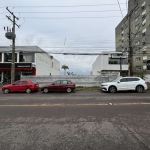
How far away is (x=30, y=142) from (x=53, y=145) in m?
0.62

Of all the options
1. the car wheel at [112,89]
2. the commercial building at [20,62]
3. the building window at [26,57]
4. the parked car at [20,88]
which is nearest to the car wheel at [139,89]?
the car wheel at [112,89]

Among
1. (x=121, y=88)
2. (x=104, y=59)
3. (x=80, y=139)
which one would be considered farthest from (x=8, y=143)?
(x=104, y=59)

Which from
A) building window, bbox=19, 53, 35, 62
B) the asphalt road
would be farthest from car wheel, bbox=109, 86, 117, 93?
building window, bbox=19, 53, 35, 62

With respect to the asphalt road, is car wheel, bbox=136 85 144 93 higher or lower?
higher

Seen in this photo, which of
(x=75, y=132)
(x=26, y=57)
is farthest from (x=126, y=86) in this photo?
(x=26, y=57)

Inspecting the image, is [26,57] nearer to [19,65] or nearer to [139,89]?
[19,65]

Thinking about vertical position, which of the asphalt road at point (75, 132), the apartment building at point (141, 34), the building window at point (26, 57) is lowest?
the asphalt road at point (75, 132)

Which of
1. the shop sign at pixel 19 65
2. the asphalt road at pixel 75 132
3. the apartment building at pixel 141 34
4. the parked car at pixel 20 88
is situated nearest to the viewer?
the asphalt road at pixel 75 132

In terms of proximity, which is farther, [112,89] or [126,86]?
[112,89]

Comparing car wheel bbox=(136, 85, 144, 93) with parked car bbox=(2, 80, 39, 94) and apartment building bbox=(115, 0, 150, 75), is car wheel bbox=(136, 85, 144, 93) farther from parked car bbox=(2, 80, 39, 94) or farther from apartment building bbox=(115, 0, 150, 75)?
apartment building bbox=(115, 0, 150, 75)

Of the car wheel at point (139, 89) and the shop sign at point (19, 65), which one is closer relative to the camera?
the car wheel at point (139, 89)

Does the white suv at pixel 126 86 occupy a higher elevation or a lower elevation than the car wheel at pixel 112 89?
higher

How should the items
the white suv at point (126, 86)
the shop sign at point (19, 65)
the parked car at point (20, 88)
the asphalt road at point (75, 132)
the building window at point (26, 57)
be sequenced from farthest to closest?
the building window at point (26, 57), the shop sign at point (19, 65), the parked car at point (20, 88), the white suv at point (126, 86), the asphalt road at point (75, 132)

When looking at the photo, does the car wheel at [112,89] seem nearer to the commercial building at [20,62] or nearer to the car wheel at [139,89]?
the car wheel at [139,89]
